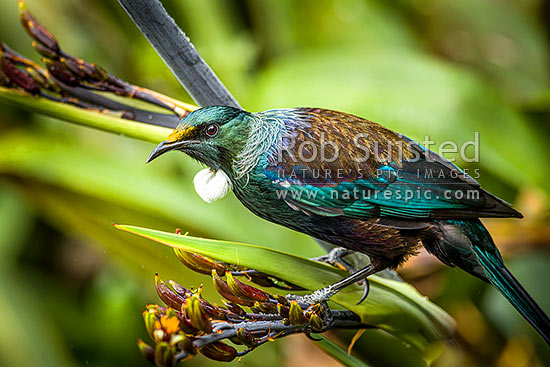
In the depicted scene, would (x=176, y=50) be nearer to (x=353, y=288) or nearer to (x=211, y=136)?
(x=211, y=136)

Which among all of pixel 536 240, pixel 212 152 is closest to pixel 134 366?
pixel 212 152

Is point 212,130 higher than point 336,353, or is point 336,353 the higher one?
point 212,130

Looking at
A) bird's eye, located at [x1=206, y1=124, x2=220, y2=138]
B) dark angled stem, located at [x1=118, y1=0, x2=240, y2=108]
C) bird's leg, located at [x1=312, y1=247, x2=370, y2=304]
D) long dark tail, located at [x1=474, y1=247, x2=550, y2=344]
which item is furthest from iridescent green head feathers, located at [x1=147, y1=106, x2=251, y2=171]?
long dark tail, located at [x1=474, y1=247, x2=550, y2=344]

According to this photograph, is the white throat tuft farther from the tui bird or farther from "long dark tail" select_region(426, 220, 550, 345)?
"long dark tail" select_region(426, 220, 550, 345)

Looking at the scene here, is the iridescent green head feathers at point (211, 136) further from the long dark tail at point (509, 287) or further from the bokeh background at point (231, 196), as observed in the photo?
the long dark tail at point (509, 287)

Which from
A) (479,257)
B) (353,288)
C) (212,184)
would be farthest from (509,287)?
(212,184)

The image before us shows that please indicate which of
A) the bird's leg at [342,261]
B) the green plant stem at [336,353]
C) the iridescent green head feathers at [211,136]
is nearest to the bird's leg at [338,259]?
the bird's leg at [342,261]

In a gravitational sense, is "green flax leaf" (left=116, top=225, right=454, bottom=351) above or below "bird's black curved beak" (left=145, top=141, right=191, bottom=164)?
below
